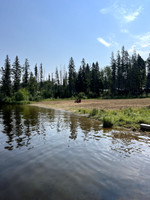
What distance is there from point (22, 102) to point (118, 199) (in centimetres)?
4528

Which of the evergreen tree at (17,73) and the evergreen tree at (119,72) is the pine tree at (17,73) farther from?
the evergreen tree at (119,72)

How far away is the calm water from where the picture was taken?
374cm

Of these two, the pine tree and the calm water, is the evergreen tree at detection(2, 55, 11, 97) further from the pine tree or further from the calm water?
the calm water

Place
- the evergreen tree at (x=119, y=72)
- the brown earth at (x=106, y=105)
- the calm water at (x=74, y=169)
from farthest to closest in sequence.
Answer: the evergreen tree at (x=119, y=72)
the brown earth at (x=106, y=105)
the calm water at (x=74, y=169)

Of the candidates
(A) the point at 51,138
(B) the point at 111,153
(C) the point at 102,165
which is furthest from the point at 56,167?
(A) the point at 51,138

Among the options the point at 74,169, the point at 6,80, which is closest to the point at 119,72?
the point at 6,80

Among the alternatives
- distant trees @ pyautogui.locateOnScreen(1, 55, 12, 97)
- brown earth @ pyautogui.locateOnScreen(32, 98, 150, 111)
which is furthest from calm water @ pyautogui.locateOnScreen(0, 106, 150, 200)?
distant trees @ pyautogui.locateOnScreen(1, 55, 12, 97)

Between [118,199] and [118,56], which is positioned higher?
[118,56]

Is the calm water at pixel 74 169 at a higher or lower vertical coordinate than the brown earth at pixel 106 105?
lower

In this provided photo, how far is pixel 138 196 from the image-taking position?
364cm

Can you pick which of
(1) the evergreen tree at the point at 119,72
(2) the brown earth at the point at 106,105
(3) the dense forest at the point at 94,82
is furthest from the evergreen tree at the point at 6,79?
(1) the evergreen tree at the point at 119,72

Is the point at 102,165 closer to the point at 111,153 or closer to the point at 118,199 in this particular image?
the point at 111,153

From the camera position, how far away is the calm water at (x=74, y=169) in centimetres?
374

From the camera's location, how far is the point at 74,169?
16.4 feet
